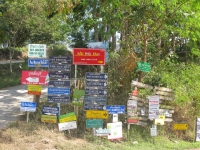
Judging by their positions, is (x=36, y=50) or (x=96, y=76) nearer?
(x=36, y=50)

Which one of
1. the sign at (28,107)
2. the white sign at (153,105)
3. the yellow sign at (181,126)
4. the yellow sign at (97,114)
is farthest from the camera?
the yellow sign at (181,126)

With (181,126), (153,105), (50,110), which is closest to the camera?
(50,110)

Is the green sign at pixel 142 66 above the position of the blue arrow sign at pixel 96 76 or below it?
above

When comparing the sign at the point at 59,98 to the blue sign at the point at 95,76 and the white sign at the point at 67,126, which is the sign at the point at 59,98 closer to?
the white sign at the point at 67,126

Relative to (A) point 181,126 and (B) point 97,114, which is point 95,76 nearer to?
(B) point 97,114

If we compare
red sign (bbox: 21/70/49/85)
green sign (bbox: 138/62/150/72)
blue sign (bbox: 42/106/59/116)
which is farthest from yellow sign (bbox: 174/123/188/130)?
red sign (bbox: 21/70/49/85)

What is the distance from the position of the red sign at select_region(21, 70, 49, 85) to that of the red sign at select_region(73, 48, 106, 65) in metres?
0.92

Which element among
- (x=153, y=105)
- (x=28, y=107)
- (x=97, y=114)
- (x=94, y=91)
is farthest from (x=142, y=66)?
(x=28, y=107)

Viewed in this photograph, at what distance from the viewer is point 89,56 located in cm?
842

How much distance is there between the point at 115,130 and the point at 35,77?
2626 mm

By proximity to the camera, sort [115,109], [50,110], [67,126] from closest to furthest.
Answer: [67,126] → [50,110] → [115,109]

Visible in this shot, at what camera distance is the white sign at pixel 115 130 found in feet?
27.6

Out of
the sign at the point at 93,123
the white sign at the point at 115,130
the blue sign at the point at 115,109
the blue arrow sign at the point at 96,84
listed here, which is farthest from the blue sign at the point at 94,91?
the white sign at the point at 115,130

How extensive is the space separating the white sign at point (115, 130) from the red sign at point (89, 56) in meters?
1.72
